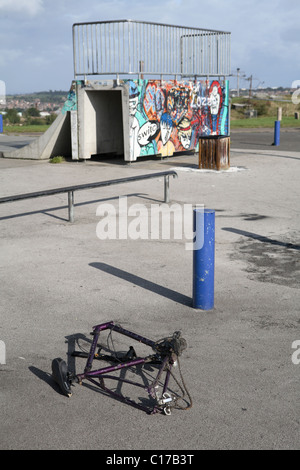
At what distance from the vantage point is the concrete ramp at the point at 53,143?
18.5 m

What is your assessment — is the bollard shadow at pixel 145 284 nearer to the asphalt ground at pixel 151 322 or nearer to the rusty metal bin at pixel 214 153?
the asphalt ground at pixel 151 322

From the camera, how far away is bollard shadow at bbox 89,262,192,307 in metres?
6.17

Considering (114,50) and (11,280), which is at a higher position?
(114,50)

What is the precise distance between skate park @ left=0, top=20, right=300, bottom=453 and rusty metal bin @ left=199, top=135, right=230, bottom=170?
414 cm

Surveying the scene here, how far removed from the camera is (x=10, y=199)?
26.3 feet

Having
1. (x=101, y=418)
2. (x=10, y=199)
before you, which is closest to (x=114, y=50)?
(x=10, y=199)

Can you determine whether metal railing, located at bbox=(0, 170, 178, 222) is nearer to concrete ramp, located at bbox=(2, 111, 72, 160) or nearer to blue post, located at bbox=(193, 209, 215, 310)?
blue post, located at bbox=(193, 209, 215, 310)

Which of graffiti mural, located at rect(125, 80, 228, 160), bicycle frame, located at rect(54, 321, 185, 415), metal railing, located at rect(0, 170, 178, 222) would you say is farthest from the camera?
graffiti mural, located at rect(125, 80, 228, 160)

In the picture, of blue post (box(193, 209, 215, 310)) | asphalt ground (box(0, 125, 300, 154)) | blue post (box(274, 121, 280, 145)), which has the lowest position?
blue post (box(193, 209, 215, 310))

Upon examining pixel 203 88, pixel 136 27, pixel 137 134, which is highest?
pixel 136 27

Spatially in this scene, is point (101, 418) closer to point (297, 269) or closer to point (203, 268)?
point (203, 268)

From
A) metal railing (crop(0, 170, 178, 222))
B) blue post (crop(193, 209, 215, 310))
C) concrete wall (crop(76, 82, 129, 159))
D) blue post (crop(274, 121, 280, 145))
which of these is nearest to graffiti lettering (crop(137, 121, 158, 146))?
concrete wall (crop(76, 82, 129, 159))

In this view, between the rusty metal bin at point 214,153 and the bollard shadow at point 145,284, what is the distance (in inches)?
353

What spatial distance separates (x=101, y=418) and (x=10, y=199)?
4.75 meters
